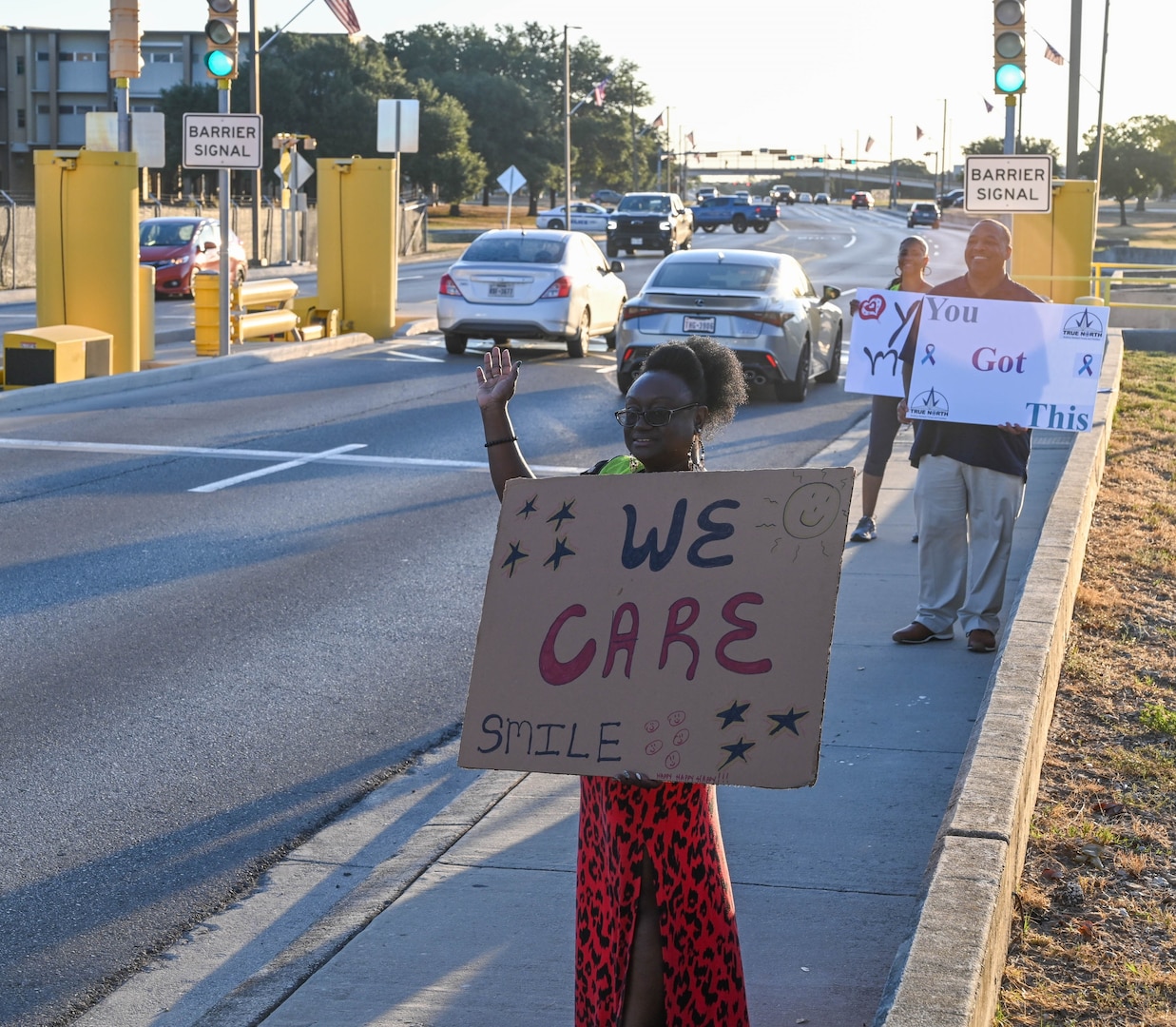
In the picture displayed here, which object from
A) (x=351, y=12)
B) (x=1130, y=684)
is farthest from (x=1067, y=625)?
(x=351, y=12)

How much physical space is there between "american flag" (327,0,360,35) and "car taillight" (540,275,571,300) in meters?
8.07

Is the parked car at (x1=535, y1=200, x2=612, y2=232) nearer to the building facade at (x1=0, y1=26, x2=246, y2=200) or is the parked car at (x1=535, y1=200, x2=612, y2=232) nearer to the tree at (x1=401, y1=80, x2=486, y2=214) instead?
the tree at (x1=401, y1=80, x2=486, y2=214)

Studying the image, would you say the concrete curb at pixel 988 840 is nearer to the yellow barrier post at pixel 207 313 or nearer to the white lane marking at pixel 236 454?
the white lane marking at pixel 236 454

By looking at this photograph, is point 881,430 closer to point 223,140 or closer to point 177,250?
point 223,140

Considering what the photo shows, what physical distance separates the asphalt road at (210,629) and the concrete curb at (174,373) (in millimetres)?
547

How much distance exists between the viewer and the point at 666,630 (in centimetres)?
319

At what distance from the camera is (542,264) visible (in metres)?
20.7

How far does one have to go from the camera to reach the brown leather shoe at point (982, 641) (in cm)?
733

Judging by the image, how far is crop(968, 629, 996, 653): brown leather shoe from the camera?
Answer: 289 inches

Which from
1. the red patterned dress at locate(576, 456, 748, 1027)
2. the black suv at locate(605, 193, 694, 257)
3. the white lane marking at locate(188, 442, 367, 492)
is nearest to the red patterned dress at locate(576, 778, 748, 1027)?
the red patterned dress at locate(576, 456, 748, 1027)

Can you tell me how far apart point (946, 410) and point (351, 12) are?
70.4 ft

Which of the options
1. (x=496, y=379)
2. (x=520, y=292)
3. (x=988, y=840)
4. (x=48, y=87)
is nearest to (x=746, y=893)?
(x=988, y=840)

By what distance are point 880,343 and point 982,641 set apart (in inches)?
77.9

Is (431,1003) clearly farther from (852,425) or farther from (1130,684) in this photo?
(852,425)
